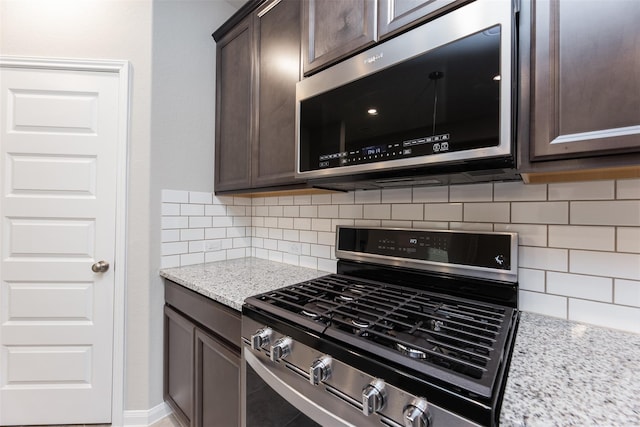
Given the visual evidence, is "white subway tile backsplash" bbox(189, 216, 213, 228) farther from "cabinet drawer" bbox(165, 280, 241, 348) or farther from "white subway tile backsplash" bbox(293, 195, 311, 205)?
"white subway tile backsplash" bbox(293, 195, 311, 205)

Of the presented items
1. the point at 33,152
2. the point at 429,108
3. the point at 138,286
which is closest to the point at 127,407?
the point at 138,286

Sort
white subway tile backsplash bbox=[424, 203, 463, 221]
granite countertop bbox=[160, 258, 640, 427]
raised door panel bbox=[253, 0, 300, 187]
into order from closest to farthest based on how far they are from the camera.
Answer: granite countertop bbox=[160, 258, 640, 427]
white subway tile backsplash bbox=[424, 203, 463, 221]
raised door panel bbox=[253, 0, 300, 187]

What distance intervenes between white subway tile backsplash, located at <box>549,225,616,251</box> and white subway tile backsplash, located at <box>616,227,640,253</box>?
1 cm

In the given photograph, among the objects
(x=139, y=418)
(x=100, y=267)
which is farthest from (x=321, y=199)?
(x=139, y=418)

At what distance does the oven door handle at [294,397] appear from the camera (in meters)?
0.72

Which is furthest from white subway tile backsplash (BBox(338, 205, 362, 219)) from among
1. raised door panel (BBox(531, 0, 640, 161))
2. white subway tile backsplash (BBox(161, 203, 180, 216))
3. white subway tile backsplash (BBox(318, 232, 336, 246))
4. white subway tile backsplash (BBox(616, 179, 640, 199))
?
white subway tile backsplash (BBox(161, 203, 180, 216))

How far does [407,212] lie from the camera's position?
130cm

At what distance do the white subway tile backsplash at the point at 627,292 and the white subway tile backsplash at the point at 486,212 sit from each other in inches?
13.7

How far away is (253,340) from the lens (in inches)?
36.7

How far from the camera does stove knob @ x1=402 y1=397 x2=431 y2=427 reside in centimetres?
55

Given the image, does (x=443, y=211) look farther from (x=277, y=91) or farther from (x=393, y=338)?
(x=277, y=91)

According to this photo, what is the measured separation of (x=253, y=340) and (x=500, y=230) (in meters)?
0.99

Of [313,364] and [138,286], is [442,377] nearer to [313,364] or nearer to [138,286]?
[313,364]

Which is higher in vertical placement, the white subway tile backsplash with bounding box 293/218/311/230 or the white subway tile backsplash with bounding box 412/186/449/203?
the white subway tile backsplash with bounding box 412/186/449/203
